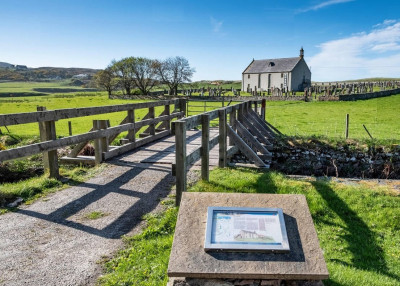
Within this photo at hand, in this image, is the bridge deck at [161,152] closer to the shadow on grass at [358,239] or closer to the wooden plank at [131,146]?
the wooden plank at [131,146]

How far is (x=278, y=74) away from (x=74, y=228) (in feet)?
226

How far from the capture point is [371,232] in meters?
5.51

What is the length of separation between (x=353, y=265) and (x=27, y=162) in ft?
32.0

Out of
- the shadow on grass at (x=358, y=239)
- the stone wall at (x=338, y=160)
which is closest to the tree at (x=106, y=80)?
the stone wall at (x=338, y=160)

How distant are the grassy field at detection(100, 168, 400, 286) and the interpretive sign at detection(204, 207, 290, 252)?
2.94 feet

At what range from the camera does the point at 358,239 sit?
521 centimetres

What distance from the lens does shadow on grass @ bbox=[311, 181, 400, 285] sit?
4449mm

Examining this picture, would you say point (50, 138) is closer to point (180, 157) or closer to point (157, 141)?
→ point (180, 157)

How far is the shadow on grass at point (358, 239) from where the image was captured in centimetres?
445

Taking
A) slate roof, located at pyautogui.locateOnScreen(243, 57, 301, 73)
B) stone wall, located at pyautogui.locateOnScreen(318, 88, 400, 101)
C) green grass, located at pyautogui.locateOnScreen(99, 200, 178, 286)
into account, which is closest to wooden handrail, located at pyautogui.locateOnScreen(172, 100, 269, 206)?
green grass, located at pyautogui.locateOnScreen(99, 200, 178, 286)

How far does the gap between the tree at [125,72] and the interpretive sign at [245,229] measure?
206ft

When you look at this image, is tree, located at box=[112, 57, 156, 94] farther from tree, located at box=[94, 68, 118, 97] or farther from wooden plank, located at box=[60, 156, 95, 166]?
wooden plank, located at box=[60, 156, 95, 166]

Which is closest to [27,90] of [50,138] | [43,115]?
[50,138]

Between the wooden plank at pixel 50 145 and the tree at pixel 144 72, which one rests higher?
the tree at pixel 144 72
